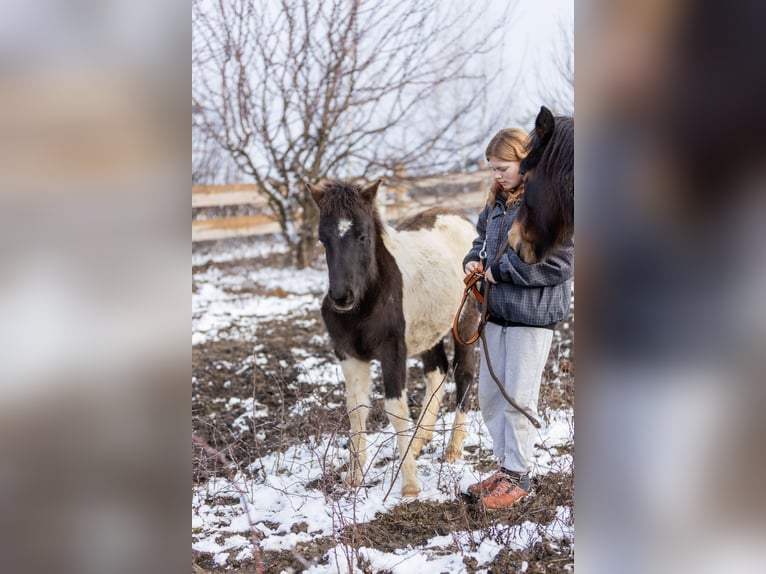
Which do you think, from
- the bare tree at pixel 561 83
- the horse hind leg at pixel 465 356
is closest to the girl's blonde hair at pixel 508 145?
the horse hind leg at pixel 465 356

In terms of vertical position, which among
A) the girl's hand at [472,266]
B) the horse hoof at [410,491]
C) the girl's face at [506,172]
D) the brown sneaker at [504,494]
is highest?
the girl's face at [506,172]

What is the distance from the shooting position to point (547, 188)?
7.28ft

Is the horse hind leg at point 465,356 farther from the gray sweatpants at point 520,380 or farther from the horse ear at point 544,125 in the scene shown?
the horse ear at point 544,125

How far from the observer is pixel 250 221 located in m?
8.66

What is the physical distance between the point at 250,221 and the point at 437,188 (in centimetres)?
296

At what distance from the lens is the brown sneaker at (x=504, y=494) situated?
8.27ft

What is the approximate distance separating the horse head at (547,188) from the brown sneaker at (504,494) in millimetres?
983

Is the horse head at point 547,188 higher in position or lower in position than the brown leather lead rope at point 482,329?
higher

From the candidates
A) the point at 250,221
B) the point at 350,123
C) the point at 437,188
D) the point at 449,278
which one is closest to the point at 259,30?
the point at 350,123

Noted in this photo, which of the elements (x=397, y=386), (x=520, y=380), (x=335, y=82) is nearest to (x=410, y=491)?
(x=397, y=386)

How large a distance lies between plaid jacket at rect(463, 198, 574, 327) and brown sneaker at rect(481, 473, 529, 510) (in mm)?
691
